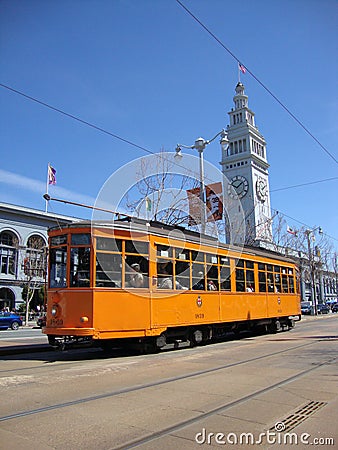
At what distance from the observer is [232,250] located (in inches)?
568

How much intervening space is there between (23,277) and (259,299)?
29293 mm

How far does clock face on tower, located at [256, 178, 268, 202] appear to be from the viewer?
262 feet

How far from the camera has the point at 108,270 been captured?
1041 cm

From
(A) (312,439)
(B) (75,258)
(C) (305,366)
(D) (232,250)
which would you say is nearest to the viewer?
(A) (312,439)

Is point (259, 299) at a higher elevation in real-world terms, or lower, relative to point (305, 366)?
higher

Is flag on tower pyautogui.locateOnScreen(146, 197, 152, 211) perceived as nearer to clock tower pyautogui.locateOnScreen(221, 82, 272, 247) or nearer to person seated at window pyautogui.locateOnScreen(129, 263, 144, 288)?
person seated at window pyautogui.locateOnScreen(129, 263, 144, 288)

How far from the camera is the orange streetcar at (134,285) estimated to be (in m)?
10.1

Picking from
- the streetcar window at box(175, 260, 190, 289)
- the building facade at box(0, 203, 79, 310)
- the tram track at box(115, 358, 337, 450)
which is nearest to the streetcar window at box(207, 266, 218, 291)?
the streetcar window at box(175, 260, 190, 289)

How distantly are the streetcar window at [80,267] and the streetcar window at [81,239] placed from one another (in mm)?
130

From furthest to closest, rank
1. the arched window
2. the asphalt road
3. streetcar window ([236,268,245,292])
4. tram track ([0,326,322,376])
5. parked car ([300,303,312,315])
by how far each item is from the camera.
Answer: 1. parked car ([300,303,312,315])
2. the arched window
3. streetcar window ([236,268,245,292])
4. tram track ([0,326,322,376])
5. the asphalt road

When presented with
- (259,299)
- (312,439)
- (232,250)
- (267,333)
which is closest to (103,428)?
(312,439)

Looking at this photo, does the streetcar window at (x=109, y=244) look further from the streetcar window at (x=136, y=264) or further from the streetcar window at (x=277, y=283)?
the streetcar window at (x=277, y=283)

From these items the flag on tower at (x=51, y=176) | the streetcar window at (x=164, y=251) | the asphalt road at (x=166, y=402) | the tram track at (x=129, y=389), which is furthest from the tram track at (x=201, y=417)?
the flag on tower at (x=51, y=176)

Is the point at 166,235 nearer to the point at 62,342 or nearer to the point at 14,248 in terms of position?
the point at 62,342
